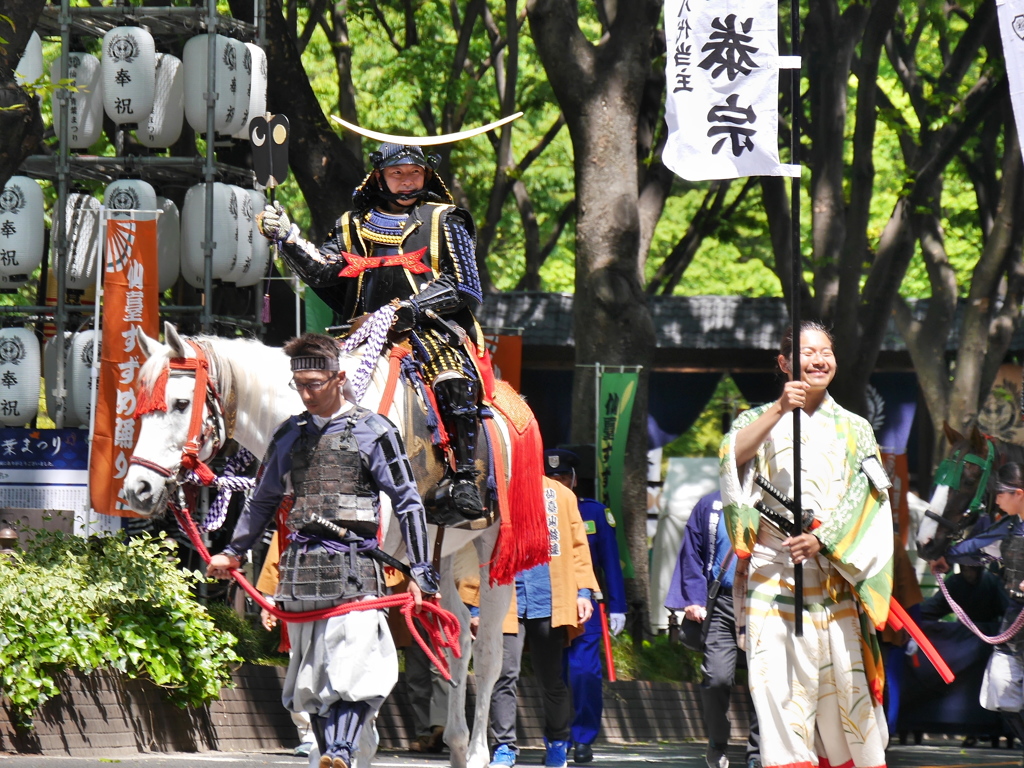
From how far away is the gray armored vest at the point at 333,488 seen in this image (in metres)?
6.89

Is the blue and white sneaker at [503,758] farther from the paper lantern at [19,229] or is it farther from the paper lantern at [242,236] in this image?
the paper lantern at [19,229]

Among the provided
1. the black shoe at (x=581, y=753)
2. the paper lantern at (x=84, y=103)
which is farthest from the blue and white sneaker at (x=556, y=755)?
the paper lantern at (x=84, y=103)

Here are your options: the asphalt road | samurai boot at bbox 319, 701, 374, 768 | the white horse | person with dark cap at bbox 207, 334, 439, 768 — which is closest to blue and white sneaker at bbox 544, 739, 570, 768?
the asphalt road

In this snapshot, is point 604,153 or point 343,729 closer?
point 343,729

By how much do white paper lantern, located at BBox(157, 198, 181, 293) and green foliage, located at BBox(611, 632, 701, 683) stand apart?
5.22 meters

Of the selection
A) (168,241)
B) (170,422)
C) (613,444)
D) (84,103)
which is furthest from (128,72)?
(170,422)

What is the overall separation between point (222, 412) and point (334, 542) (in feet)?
3.90

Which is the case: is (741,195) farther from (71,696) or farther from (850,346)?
(71,696)

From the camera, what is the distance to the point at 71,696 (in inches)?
362

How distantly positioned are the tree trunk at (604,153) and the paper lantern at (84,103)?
399 cm

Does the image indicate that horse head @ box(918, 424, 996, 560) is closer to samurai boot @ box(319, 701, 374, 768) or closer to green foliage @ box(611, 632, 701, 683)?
green foliage @ box(611, 632, 701, 683)

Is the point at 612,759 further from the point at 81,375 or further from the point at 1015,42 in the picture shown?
the point at 1015,42

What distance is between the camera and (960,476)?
1407 centimetres

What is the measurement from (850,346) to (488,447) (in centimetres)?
891
